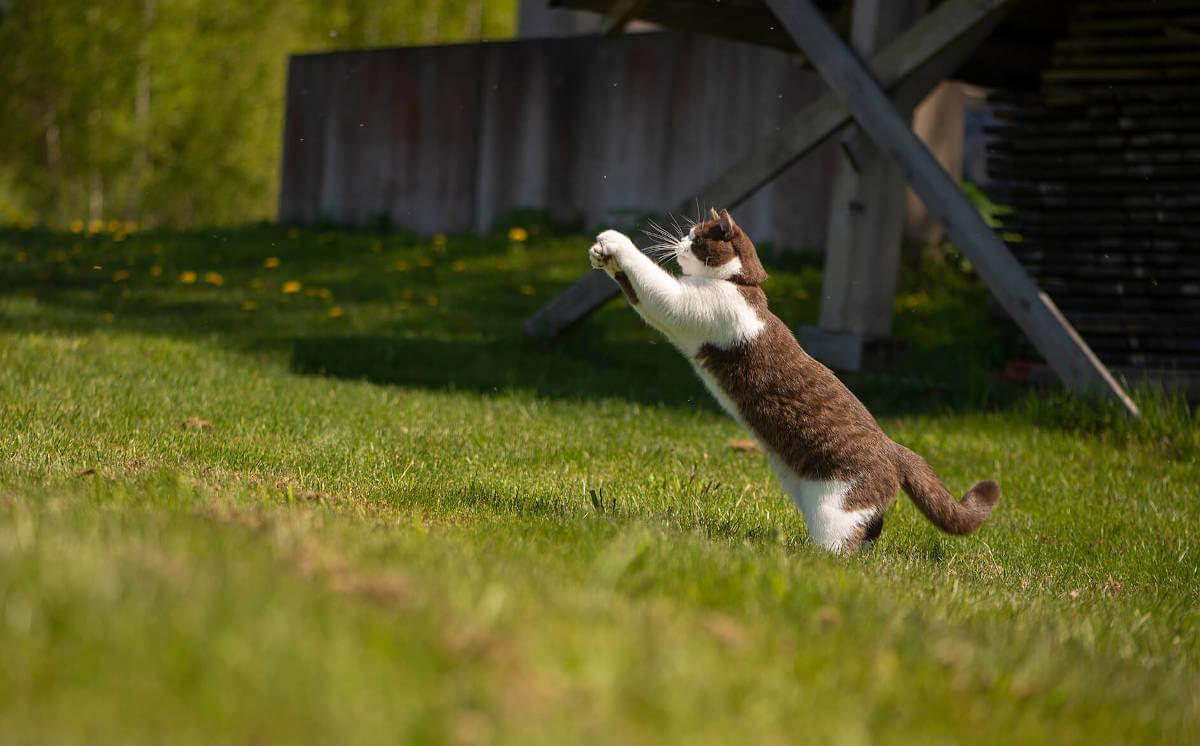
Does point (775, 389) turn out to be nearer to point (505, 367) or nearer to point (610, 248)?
point (610, 248)

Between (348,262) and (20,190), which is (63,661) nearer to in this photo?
(348,262)

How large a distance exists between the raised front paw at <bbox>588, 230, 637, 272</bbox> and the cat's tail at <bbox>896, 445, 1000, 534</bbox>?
3.80 feet

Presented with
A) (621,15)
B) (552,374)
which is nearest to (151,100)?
(621,15)

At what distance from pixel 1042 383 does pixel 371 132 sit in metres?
10.8

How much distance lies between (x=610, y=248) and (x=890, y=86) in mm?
3936

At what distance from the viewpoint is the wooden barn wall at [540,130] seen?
13117 mm

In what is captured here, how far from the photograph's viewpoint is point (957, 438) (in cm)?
687

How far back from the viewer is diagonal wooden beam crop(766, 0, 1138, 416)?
6.63 m

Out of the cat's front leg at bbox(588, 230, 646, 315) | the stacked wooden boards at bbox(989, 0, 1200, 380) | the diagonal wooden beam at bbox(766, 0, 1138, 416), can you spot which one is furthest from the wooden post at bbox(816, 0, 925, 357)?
the cat's front leg at bbox(588, 230, 646, 315)

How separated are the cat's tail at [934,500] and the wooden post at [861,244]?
3.75 metres

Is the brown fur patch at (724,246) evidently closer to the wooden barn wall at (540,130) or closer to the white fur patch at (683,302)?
the white fur patch at (683,302)

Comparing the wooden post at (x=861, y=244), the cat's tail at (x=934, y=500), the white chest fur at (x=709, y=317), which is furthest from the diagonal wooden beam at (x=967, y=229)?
the white chest fur at (x=709, y=317)

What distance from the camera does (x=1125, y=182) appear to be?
8.62 meters

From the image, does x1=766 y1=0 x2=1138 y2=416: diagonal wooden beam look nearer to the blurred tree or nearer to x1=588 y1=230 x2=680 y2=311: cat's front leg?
x1=588 y1=230 x2=680 y2=311: cat's front leg
